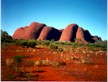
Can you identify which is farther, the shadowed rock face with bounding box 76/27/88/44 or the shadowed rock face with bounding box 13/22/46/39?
the shadowed rock face with bounding box 13/22/46/39

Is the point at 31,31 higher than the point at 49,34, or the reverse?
the point at 31,31

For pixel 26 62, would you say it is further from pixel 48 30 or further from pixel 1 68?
pixel 48 30

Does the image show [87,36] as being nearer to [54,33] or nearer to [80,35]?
[80,35]

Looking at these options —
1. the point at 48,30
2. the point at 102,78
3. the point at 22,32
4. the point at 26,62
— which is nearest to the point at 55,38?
the point at 48,30

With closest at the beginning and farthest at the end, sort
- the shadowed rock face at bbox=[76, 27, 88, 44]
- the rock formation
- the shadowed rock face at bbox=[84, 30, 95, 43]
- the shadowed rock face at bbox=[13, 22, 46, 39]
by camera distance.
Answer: the shadowed rock face at bbox=[76, 27, 88, 44] < the shadowed rock face at bbox=[84, 30, 95, 43] < the rock formation < the shadowed rock face at bbox=[13, 22, 46, 39]

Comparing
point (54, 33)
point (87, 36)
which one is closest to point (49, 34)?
point (54, 33)

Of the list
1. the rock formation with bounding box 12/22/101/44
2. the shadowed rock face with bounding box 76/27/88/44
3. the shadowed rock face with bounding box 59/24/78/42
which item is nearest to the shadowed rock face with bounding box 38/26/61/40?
the rock formation with bounding box 12/22/101/44

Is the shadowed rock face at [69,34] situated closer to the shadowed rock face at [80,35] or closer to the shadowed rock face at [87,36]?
the shadowed rock face at [80,35]

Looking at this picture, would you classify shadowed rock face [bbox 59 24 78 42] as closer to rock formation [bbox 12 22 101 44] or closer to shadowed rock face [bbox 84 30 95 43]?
rock formation [bbox 12 22 101 44]
